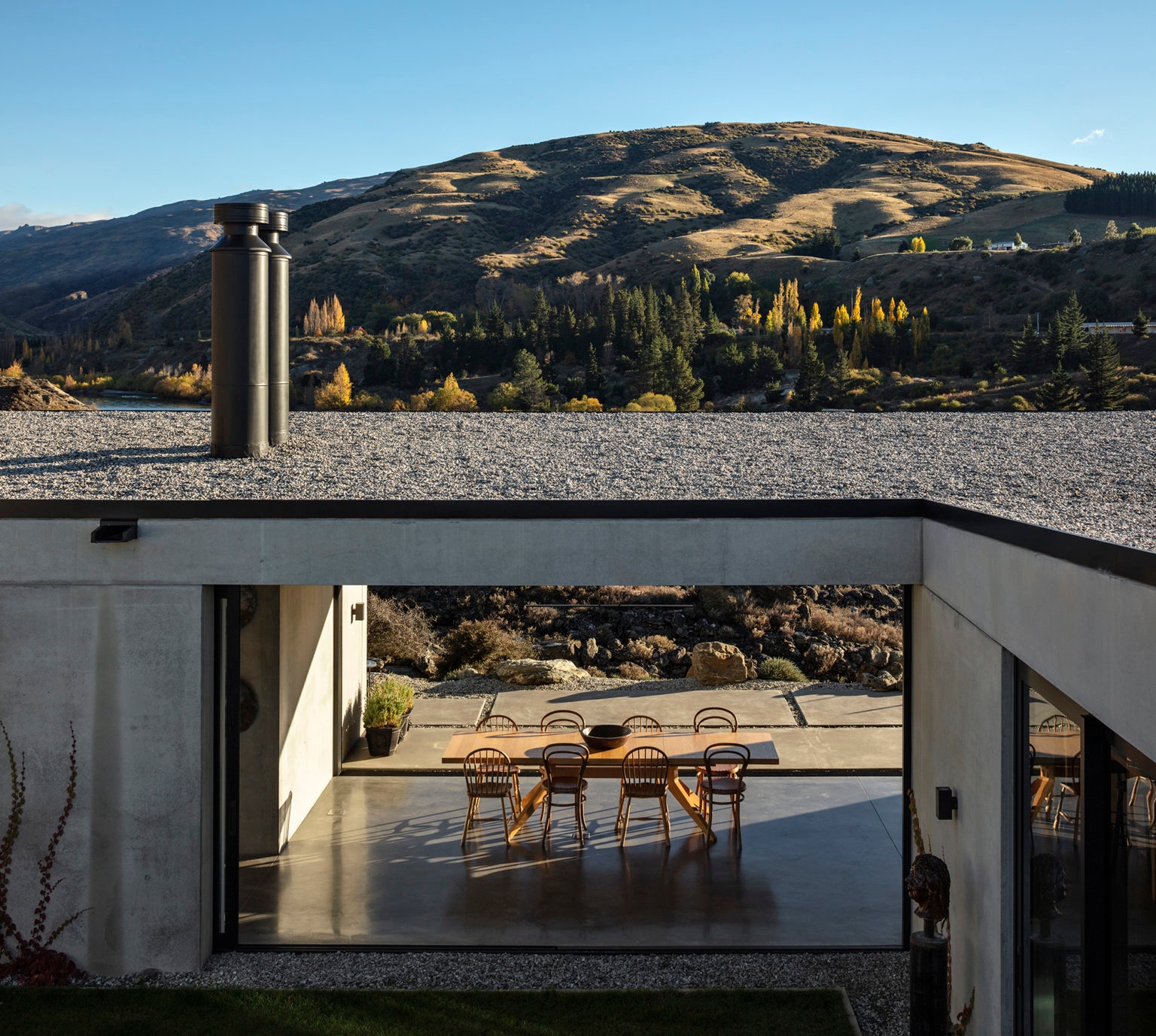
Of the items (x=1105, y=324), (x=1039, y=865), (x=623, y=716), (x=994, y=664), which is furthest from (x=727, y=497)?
(x=1105, y=324)

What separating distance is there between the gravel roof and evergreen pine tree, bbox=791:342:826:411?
36731mm

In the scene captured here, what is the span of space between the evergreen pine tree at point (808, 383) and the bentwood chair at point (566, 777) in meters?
40.3

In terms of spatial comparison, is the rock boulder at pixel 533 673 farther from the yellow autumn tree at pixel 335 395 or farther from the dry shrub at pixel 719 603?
the yellow autumn tree at pixel 335 395

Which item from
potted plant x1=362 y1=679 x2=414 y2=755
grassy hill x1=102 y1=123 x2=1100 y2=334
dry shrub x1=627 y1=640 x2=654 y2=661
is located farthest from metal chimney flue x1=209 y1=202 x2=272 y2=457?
grassy hill x1=102 y1=123 x2=1100 y2=334

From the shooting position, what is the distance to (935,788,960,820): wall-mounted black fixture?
5902 mm

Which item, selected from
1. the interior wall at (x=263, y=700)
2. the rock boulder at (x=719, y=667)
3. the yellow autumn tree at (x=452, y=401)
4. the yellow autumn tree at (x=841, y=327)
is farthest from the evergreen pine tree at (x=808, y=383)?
the interior wall at (x=263, y=700)

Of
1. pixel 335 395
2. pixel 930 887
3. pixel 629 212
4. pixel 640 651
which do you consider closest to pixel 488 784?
pixel 930 887

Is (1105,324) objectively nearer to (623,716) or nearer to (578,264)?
(578,264)

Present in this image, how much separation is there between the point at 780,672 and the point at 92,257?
161 metres

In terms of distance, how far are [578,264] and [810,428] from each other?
83.2 m

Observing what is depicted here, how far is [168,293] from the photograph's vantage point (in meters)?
87.6

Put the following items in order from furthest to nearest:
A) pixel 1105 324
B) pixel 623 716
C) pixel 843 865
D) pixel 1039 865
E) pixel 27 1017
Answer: pixel 1105 324
pixel 623 716
pixel 843 865
pixel 27 1017
pixel 1039 865

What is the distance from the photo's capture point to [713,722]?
45.2 ft

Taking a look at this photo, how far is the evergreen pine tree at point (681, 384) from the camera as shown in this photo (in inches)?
2048
